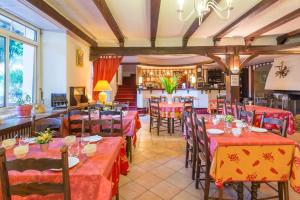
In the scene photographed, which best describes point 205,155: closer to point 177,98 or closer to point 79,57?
point 79,57

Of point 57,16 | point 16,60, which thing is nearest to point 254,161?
point 57,16

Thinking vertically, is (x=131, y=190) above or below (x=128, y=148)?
below

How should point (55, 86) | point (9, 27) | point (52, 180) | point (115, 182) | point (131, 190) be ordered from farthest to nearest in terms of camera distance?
point (55, 86)
point (9, 27)
point (131, 190)
point (115, 182)
point (52, 180)

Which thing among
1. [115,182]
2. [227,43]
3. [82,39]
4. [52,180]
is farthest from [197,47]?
[52,180]

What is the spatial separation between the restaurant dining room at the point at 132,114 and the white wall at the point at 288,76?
0.18 feet

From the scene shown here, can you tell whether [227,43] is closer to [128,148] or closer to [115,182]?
[128,148]

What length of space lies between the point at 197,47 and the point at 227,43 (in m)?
0.99

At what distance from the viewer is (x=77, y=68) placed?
5016mm

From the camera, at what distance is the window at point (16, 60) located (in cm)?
327

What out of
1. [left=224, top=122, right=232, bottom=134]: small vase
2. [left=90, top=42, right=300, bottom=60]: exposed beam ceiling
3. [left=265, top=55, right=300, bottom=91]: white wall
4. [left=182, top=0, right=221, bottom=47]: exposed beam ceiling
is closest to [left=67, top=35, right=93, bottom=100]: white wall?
[left=90, top=42, right=300, bottom=60]: exposed beam ceiling

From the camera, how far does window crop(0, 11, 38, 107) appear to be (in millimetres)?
3266

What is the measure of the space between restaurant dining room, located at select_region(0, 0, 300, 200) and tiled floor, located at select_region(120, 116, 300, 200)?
2 centimetres

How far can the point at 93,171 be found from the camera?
53.4 inches

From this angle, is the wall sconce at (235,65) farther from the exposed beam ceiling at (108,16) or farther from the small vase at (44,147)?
the small vase at (44,147)
